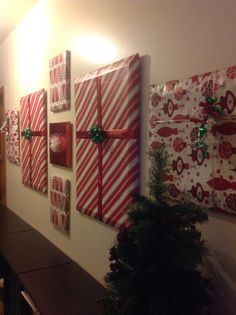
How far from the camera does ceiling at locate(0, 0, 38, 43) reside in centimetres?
267

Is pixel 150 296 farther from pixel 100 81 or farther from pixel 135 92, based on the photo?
pixel 100 81

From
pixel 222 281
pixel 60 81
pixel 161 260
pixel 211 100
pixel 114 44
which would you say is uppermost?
pixel 114 44

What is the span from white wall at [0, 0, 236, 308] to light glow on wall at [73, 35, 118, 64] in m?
0.02

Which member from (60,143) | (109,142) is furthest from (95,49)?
(60,143)

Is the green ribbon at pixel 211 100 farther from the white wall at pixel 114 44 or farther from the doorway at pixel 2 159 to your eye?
the doorway at pixel 2 159

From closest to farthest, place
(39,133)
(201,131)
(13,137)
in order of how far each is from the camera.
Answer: (201,131) → (39,133) → (13,137)

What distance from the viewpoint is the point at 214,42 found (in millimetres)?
1190

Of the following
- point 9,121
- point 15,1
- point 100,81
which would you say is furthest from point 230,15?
point 9,121

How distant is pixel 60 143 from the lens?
2.35 m

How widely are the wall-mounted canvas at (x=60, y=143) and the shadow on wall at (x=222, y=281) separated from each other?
1274 mm

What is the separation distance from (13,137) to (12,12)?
1201 mm

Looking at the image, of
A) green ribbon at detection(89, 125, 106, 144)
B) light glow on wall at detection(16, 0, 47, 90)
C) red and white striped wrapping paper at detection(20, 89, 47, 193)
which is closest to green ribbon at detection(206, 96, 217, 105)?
green ribbon at detection(89, 125, 106, 144)

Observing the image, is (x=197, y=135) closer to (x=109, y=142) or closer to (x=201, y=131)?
(x=201, y=131)

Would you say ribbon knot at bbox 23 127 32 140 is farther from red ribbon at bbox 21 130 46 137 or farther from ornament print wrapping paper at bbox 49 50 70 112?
Answer: ornament print wrapping paper at bbox 49 50 70 112
